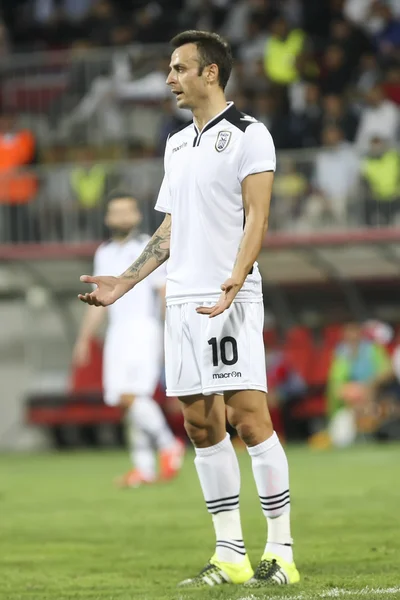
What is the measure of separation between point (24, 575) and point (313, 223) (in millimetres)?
12288

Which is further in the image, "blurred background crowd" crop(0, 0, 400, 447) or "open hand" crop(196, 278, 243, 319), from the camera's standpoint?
"blurred background crowd" crop(0, 0, 400, 447)

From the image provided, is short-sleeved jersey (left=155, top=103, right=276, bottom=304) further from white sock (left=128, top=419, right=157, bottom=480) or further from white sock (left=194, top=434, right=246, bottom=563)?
white sock (left=128, top=419, right=157, bottom=480)

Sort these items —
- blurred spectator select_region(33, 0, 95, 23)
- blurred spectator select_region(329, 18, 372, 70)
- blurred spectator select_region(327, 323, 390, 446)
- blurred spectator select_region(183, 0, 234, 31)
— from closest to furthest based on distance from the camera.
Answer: blurred spectator select_region(327, 323, 390, 446), blurred spectator select_region(329, 18, 372, 70), blurred spectator select_region(183, 0, 234, 31), blurred spectator select_region(33, 0, 95, 23)

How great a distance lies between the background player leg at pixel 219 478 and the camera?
6.03 m

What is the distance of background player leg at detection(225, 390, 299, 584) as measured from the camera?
591cm

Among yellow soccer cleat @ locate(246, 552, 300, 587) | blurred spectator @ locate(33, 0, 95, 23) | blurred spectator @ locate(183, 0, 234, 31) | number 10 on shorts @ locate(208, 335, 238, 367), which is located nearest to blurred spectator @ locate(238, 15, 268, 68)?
blurred spectator @ locate(183, 0, 234, 31)

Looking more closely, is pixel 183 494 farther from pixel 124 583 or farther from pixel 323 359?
pixel 323 359

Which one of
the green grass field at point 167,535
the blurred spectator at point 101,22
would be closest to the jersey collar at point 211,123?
the green grass field at point 167,535

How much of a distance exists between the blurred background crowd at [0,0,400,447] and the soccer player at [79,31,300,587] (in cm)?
1175

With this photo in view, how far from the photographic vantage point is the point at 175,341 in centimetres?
603

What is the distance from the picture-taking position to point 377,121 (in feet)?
61.0

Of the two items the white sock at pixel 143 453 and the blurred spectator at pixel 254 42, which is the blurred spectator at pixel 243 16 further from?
the white sock at pixel 143 453

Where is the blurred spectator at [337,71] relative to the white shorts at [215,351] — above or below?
above

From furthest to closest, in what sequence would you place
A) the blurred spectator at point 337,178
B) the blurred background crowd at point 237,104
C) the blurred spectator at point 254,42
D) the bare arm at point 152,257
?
the blurred spectator at point 254,42 < the blurred background crowd at point 237,104 < the blurred spectator at point 337,178 < the bare arm at point 152,257
